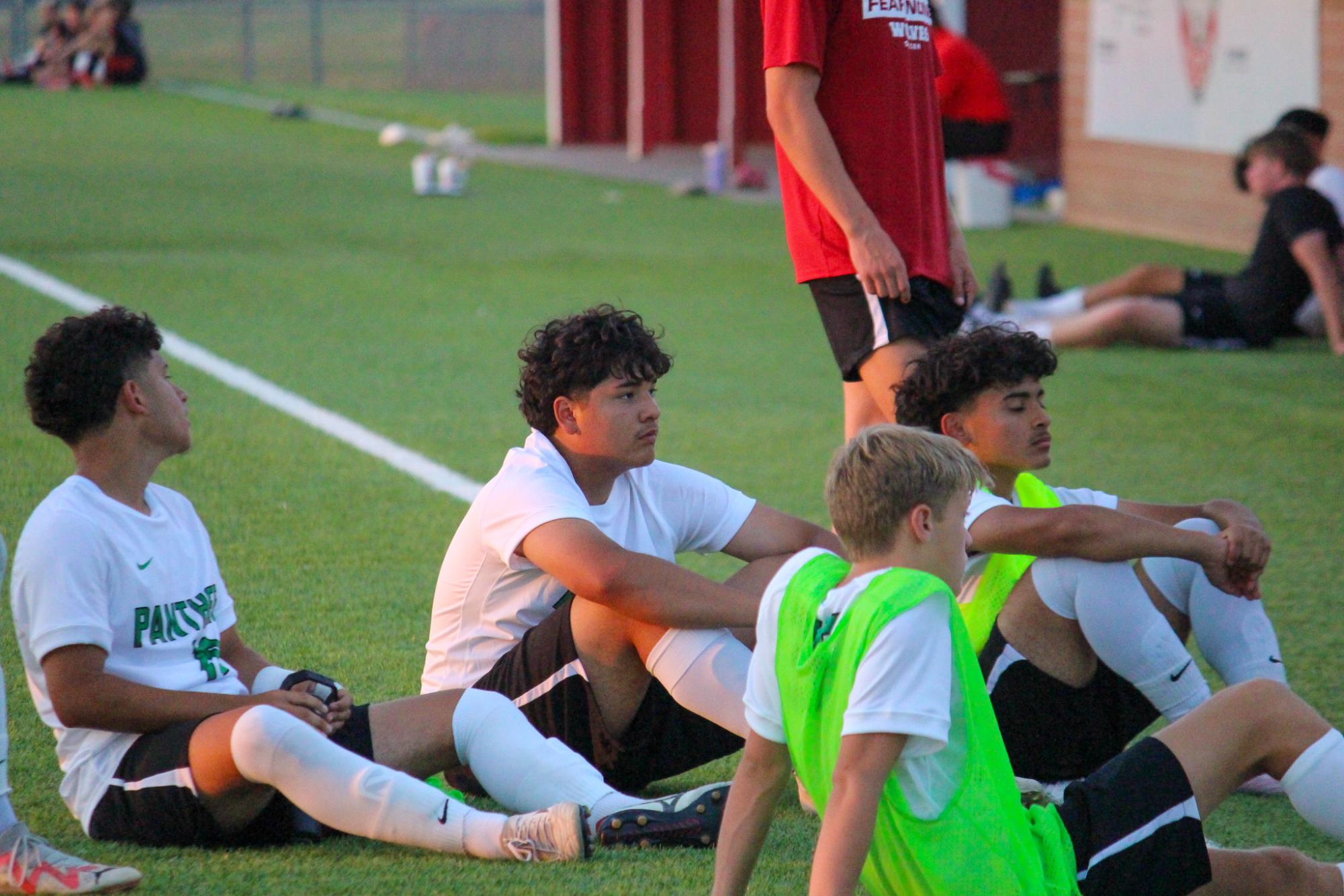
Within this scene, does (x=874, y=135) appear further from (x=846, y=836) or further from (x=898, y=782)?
(x=846, y=836)

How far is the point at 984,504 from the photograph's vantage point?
336 centimetres

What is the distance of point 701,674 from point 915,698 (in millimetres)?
944

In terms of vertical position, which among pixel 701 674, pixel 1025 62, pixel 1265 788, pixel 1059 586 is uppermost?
pixel 1025 62

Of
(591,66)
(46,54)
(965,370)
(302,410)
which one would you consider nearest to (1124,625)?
(965,370)

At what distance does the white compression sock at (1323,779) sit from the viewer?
2717 mm

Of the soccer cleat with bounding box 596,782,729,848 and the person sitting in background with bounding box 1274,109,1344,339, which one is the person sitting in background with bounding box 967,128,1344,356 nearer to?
the person sitting in background with bounding box 1274,109,1344,339

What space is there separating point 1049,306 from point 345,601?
219 inches

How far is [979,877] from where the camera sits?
7.80 feet

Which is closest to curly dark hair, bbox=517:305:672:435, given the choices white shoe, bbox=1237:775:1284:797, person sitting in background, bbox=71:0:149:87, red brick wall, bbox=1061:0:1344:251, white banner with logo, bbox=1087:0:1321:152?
white shoe, bbox=1237:775:1284:797

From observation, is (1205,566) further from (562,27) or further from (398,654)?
(562,27)

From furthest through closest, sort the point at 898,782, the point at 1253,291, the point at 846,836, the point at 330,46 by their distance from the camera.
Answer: the point at 330,46 → the point at 1253,291 → the point at 898,782 → the point at 846,836

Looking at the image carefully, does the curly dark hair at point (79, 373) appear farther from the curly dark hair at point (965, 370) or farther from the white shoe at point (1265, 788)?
the white shoe at point (1265, 788)

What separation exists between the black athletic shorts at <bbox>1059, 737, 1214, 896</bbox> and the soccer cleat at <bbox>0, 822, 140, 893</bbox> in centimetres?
145

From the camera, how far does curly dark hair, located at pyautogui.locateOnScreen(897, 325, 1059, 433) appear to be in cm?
343
